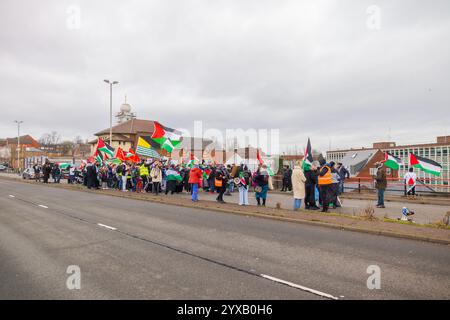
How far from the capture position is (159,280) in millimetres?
4703

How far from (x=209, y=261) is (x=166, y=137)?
13.2 m

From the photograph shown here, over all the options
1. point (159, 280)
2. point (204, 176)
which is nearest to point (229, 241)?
point (159, 280)

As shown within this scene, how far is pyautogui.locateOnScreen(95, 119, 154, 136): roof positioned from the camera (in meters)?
80.2

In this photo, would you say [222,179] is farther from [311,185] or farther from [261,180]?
[311,185]

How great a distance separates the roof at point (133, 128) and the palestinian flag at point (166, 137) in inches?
2542

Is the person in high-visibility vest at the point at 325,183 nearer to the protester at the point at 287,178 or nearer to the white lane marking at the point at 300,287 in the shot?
the white lane marking at the point at 300,287

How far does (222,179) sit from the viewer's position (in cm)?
1386

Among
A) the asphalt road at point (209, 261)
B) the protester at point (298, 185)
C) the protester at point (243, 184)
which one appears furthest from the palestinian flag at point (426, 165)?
the asphalt road at point (209, 261)

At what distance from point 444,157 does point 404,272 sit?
6324cm

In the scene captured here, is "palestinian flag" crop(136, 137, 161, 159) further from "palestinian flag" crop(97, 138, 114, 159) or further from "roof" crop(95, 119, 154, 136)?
"roof" crop(95, 119, 154, 136)

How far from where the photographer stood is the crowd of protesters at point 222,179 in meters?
11.8

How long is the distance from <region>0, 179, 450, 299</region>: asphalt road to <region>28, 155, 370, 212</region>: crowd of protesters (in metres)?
3.17

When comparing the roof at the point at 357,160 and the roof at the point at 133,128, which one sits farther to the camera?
the roof at the point at 133,128

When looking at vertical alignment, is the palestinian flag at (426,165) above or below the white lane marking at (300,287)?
above
